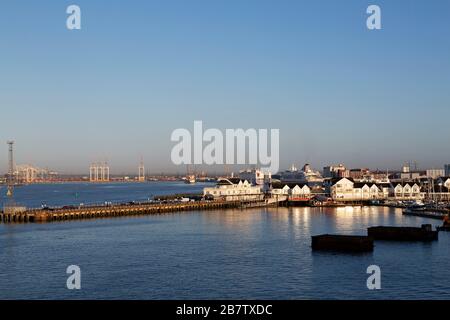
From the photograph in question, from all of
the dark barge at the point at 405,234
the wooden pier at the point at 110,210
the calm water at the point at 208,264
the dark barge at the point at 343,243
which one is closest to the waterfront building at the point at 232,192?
the wooden pier at the point at 110,210

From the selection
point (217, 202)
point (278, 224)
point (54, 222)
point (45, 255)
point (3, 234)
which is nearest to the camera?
point (45, 255)

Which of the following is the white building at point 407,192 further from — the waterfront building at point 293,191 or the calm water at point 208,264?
the calm water at point 208,264

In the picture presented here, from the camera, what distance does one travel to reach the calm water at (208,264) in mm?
12719

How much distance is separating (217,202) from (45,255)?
25930 mm

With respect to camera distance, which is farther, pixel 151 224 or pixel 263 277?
pixel 151 224

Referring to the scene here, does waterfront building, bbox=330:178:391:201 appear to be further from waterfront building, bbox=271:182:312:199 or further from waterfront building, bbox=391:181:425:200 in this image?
waterfront building, bbox=271:182:312:199

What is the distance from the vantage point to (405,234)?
21.1 meters

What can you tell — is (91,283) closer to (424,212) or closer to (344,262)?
(344,262)

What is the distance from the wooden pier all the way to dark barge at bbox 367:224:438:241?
1828 cm

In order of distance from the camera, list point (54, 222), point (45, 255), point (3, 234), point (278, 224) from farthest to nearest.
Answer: point (54, 222) → point (278, 224) → point (3, 234) → point (45, 255)

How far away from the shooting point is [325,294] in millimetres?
12344

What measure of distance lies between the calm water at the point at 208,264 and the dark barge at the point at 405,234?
634 millimetres

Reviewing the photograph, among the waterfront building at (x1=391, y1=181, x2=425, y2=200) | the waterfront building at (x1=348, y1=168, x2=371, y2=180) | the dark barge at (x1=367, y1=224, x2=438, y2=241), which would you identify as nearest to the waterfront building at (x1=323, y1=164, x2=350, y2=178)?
the waterfront building at (x1=348, y1=168, x2=371, y2=180)
